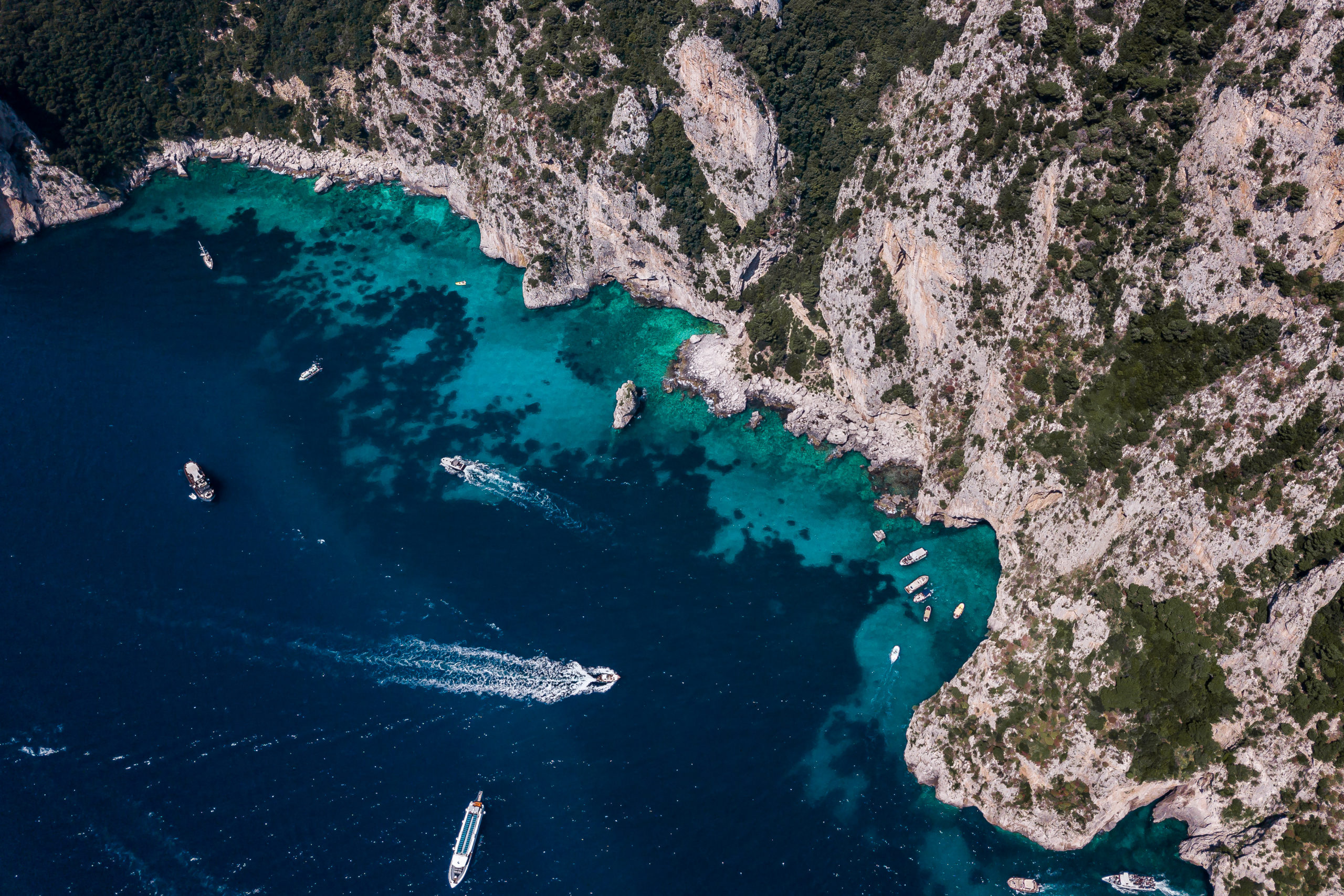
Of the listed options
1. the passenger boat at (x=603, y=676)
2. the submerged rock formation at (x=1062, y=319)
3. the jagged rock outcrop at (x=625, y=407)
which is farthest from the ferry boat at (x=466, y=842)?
the jagged rock outcrop at (x=625, y=407)

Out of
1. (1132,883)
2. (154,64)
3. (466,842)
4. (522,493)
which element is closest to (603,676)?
(466,842)

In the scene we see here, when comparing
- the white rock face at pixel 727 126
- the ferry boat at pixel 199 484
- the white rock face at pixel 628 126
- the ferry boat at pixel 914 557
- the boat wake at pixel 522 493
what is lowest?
the ferry boat at pixel 199 484

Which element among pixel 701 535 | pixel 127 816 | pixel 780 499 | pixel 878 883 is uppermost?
pixel 780 499

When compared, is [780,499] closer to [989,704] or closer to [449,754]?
[989,704]

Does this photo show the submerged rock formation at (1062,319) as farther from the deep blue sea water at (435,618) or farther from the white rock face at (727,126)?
the deep blue sea water at (435,618)

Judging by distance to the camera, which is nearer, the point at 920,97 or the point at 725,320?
the point at 920,97

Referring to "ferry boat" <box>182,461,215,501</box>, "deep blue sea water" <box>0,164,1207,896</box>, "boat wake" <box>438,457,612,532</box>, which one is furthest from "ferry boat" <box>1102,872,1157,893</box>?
"ferry boat" <box>182,461,215,501</box>

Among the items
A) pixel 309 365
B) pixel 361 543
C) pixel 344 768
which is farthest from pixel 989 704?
pixel 309 365

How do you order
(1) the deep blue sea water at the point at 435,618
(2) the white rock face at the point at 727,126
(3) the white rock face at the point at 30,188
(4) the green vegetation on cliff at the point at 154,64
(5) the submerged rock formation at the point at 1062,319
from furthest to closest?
(4) the green vegetation on cliff at the point at 154,64
(3) the white rock face at the point at 30,188
(2) the white rock face at the point at 727,126
(1) the deep blue sea water at the point at 435,618
(5) the submerged rock formation at the point at 1062,319
